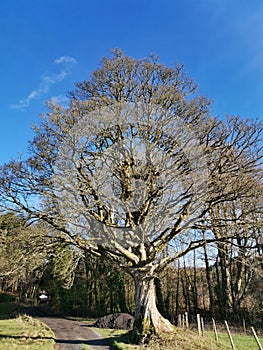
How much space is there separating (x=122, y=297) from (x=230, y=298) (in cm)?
1084

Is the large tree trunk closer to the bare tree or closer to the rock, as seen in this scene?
the bare tree

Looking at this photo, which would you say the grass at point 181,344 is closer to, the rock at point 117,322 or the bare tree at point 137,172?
the bare tree at point 137,172

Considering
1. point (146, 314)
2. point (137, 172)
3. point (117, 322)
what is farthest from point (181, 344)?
point (117, 322)

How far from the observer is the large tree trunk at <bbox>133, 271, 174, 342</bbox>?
10477mm

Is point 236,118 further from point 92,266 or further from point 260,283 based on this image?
point 92,266

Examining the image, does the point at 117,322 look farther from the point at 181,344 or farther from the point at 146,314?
the point at 181,344

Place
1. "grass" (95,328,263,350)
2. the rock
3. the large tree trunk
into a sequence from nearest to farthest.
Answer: "grass" (95,328,263,350), the large tree trunk, the rock

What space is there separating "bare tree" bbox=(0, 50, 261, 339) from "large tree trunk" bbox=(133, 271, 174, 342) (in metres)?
0.04

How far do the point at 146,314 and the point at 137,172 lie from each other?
5.55m

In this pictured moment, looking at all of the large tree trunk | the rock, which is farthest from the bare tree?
the rock

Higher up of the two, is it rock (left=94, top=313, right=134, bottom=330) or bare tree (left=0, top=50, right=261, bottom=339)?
bare tree (left=0, top=50, right=261, bottom=339)

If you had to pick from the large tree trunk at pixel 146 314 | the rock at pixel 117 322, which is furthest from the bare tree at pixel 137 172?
the rock at pixel 117 322

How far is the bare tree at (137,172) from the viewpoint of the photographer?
10.5 m

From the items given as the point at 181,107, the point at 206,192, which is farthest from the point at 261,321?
the point at 181,107
